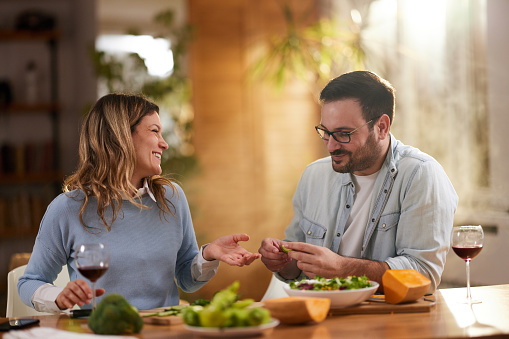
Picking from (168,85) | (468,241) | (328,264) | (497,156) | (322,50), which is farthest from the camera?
(168,85)

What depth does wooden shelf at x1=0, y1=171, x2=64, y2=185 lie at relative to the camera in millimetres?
5520

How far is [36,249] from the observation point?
6.63ft

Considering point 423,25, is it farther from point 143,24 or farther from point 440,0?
point 143,24

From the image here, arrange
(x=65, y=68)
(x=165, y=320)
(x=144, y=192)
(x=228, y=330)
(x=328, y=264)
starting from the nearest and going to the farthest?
(x=228, y=330), (x=165, y=320), (x=328, y=264), (x=144, y=192), (x=65, y=68)

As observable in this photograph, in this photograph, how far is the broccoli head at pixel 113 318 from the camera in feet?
4.73

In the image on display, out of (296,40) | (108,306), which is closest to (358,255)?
(108,306)

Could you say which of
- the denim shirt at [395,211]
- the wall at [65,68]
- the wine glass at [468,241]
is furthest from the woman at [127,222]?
the wall at [65,68]

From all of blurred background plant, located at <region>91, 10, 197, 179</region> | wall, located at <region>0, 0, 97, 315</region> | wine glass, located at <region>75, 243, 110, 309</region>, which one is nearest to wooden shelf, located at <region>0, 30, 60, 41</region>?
wall, located at <region>0, 0, 97, 315</region>

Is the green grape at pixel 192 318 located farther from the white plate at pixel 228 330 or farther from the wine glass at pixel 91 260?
the wine glass at pixel 91 260

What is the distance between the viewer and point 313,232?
7.94 feet

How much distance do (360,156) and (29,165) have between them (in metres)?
4.18

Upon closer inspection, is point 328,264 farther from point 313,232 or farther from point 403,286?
point 313,232

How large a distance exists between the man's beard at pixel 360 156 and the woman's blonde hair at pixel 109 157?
2.12 ft

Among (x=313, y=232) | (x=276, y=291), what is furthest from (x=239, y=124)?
(x=276, y=291)
